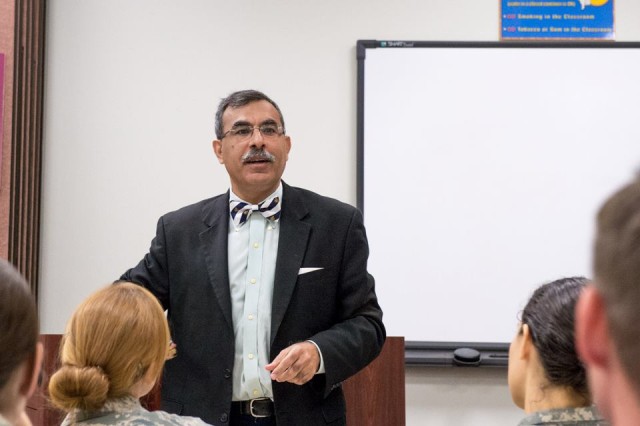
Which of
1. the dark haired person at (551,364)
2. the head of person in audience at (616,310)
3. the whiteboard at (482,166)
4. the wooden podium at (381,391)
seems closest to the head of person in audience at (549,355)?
the dark haired person at (551,364)

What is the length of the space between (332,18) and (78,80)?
131cm

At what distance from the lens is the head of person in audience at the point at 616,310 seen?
0.45 m

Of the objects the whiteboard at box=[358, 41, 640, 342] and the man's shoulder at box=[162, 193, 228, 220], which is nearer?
the man's shoulder at box=[162, 193, 228, 220]

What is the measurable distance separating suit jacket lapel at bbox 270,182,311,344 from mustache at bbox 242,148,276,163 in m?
0.11

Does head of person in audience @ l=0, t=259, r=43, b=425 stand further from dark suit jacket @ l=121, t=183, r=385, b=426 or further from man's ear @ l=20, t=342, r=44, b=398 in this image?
dark suit jacket @ l=121, t=183, r=385, b=426

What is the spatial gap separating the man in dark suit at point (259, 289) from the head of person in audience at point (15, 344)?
3.35ft


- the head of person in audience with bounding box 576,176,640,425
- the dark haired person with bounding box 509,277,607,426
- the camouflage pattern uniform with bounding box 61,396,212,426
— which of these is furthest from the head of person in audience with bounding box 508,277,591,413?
the head of person in audience with bounding box 576,176,640,425

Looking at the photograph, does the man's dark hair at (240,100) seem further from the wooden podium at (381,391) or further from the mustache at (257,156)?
the wooden podium at (381,391)

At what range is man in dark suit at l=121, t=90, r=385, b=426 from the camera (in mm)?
2117

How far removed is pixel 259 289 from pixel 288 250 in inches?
5.5

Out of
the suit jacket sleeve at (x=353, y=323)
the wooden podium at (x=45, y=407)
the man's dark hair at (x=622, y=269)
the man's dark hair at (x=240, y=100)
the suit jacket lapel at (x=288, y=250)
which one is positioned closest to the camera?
the man's dark hair at (x=622, y=269)

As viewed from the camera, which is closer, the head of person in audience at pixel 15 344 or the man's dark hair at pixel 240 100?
the head of person in audience at pixel 15 344

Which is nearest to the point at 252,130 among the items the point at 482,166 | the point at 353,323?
the point at 353,323

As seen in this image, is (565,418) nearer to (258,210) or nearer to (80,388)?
(80,388)
